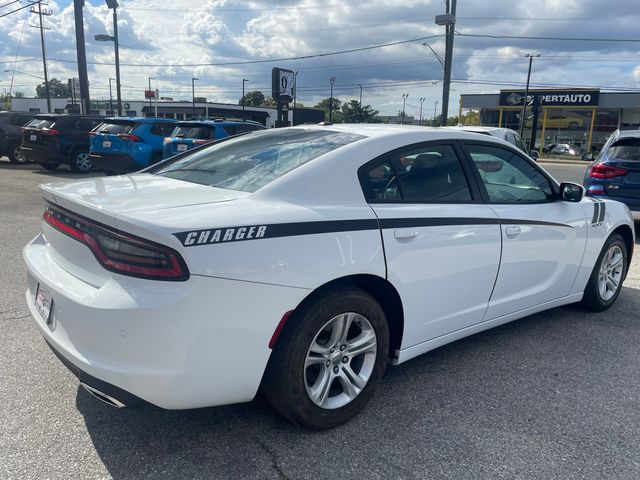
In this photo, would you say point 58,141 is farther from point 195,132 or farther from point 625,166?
point 625,166

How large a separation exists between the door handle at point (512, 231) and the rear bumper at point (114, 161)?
10879 millimetres

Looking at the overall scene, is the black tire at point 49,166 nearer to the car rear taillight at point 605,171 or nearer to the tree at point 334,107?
the car rear taillight at point 605,171

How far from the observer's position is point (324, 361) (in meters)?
2.72

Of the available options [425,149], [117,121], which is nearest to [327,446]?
[425,149]

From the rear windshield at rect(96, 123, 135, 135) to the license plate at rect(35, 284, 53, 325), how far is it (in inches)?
440

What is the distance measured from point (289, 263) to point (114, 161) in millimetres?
11610

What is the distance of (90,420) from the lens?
9.25 feet

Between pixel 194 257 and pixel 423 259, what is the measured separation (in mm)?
1349

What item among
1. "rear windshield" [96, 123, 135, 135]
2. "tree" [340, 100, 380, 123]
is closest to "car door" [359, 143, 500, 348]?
"rear windshield" [96, 123, 135, 135]

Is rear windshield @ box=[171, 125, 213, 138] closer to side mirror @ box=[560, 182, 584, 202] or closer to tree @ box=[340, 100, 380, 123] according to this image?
side mirror @ box=[560, 182, 584, 202]

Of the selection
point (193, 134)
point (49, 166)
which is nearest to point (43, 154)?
point (49, 166)

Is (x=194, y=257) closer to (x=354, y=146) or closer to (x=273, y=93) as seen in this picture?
(x=354, y=146)

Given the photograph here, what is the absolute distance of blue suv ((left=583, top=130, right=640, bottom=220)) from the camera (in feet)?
24.6

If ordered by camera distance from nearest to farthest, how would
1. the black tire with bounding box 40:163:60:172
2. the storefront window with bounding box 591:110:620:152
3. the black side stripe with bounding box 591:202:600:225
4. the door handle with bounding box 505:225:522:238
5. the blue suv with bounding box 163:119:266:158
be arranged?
the door handle with bounding box 505:225:522:238, the black side stripe with bounding box 591:202:600:225, the blue suv with bounding box 163:119:266:158, the black tire with bounding box 40:163:60:172, the storefront window with bounding box 591:110:620:152
